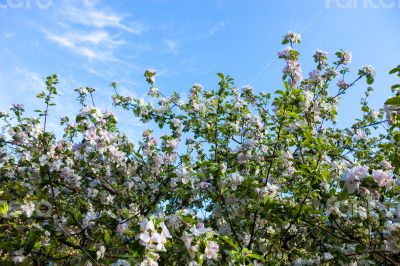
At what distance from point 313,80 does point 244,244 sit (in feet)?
8.84

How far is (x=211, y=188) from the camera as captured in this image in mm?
3844

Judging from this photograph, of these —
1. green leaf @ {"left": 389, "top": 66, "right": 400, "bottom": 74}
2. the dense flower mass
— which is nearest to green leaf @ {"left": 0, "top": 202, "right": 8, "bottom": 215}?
the dense flower mass

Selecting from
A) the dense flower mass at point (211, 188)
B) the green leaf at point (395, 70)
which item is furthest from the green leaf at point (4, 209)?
the green leaf at point (395, 70)

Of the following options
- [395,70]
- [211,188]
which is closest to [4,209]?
[211,188]

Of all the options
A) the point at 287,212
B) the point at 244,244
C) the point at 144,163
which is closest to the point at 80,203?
the point at 144,163

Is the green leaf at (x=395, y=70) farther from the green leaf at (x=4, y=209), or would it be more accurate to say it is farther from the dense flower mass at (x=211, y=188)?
the green leaf at (x=4, y=209)

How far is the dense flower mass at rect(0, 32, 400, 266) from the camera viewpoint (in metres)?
2.76

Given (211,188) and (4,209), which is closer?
(4,209)

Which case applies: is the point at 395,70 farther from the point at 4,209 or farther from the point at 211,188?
the point at 4,209

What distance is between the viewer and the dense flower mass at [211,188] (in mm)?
2756

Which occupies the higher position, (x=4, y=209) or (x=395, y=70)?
(x=395, y=70)

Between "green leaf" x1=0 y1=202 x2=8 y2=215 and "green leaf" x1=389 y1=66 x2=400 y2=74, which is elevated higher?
"green leaf" x1=389 y1=66 x2=400 y2=74

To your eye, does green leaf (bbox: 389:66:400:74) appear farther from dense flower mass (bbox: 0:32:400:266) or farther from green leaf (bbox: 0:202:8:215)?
green leaf (bbox: 0:202:8:215)

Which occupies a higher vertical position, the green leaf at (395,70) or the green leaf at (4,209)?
the green leaf at (395,70)
